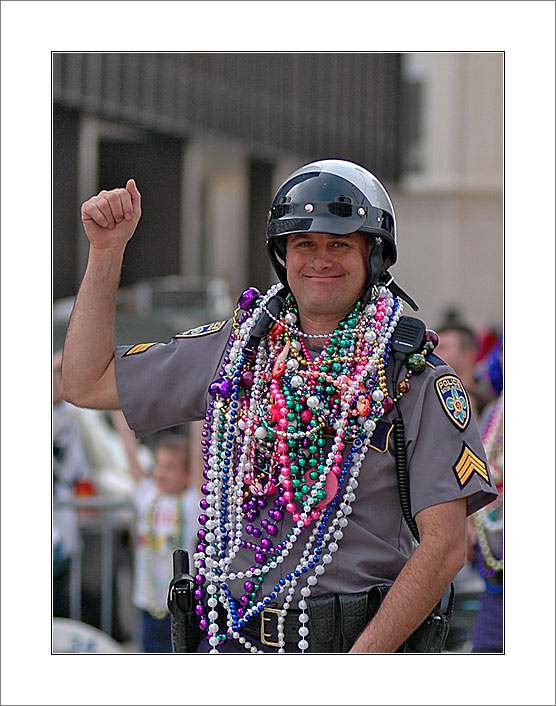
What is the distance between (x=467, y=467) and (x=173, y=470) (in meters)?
3.66

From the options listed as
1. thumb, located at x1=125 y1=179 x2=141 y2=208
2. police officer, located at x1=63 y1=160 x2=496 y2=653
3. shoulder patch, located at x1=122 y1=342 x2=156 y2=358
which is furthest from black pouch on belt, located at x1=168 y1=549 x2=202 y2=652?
thumb, located at x1=125 y1=179 x2=141 y2=208

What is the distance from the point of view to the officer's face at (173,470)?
244 inches

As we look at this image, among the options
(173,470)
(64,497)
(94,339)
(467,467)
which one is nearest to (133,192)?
(94,339)

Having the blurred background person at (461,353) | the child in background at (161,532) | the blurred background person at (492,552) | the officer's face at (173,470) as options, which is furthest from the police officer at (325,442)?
the officer's face at (173,470)

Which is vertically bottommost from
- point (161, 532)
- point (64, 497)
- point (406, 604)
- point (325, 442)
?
point (161, 532)

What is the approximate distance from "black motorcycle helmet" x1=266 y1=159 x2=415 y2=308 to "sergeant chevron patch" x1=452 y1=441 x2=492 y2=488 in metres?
0.57

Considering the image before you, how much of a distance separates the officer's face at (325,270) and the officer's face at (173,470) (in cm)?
343

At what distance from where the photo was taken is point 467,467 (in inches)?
109

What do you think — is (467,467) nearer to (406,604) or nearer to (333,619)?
(406,604)

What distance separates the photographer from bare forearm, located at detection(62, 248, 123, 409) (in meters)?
2.96

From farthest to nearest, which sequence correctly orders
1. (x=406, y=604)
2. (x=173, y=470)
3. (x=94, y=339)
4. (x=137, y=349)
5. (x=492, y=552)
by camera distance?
(x=173, y=470)
(x=492, y=552)
(x=137, y=349)
(x=94, y=339)
(x=406, y=604)

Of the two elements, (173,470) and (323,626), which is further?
(173,470)

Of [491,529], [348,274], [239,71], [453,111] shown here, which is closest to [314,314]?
[348,274]
